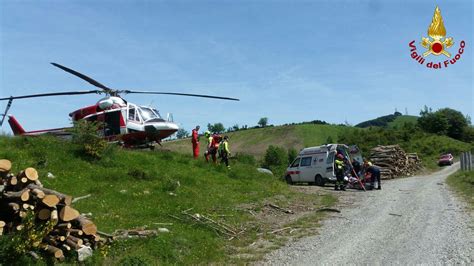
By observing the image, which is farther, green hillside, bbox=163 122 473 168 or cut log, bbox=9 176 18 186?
green hillside, bbox=163 122 473 168

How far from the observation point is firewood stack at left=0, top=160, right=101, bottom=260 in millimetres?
7457

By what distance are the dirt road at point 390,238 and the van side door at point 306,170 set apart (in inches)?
405

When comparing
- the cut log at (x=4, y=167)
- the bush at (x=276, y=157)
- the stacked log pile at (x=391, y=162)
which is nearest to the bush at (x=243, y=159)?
the stacked log pile at (x=391, y=162)

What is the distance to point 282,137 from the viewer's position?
9394 centimetres

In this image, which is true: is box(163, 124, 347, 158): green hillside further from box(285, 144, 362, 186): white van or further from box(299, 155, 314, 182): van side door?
box(299, 155, 314, 182): van side door

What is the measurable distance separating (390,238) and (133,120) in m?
14.7

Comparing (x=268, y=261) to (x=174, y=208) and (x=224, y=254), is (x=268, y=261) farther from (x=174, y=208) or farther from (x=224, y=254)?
(x=174, y=208)

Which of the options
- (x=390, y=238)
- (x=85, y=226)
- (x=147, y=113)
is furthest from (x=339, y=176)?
(x=85, y=226)

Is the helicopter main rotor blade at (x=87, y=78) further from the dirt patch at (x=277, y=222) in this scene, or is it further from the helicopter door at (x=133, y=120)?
the dirt patch at (x=277, y=222)

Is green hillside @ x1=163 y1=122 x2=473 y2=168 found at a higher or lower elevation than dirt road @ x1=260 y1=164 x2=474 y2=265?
higher

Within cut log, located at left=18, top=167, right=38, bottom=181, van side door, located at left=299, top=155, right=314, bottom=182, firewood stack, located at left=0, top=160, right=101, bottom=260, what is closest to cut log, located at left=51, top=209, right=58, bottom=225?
firewood stack, located at left=0, top=160, right=101, bottom=260

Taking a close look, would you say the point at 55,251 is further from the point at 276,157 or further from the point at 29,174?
the point at 276,157

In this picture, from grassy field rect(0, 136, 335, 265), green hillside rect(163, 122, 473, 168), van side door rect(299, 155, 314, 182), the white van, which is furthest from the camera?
green hillside rect(163, 122, 473, 168)

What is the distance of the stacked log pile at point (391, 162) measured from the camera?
3623 cm
